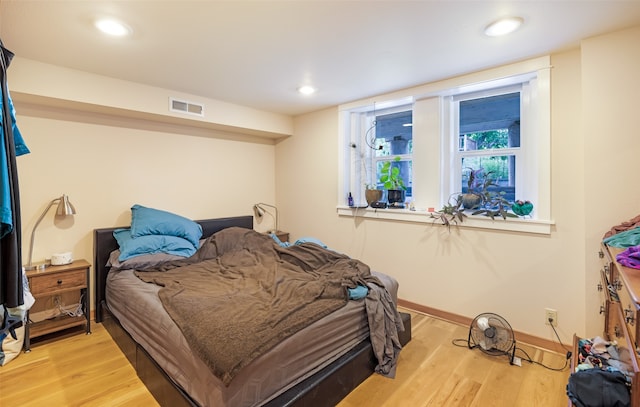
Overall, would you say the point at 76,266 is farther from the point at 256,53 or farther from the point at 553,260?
the point at 553,260

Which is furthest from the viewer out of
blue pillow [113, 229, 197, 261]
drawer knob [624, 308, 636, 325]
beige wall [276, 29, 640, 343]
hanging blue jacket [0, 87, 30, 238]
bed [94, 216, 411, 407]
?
blue pillow [113, 229, 197, 261]

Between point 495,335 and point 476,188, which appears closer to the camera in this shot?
point 495,335

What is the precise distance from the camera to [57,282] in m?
2.58

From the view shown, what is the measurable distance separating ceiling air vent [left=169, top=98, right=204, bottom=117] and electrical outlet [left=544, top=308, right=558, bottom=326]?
3.77 m

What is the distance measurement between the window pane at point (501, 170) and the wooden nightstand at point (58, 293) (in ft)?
12.2

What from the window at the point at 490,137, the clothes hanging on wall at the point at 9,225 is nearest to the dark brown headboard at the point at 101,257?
the clothes hanging on wall at the point at 9,225

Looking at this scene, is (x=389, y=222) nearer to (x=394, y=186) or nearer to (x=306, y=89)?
(x=394, y=186)

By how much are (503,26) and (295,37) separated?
1.34 m

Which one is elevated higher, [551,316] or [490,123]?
[490,123]

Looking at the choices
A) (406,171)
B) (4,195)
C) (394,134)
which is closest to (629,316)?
(4,195)

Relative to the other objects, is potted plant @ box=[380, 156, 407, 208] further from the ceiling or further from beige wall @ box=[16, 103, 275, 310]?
beige wall @ box=[16, 103, 275, 310]

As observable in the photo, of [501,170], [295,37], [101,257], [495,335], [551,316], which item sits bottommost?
[495,335]

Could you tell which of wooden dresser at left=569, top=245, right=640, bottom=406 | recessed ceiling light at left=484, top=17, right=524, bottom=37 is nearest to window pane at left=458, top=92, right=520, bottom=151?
recessed ceiling light at left=484, top=17, right=524, bottom=37

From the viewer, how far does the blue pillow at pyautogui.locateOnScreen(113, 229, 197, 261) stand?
2.83m
